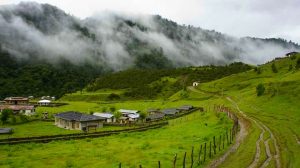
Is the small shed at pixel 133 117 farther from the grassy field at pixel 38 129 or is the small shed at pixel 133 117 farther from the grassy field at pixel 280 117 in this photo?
the grassy field at pixel 280 117

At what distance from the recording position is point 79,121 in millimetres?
109000

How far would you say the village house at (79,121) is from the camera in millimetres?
110312

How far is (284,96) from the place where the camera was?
104250 mm

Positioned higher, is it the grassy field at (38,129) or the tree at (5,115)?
the tree at (5,115)

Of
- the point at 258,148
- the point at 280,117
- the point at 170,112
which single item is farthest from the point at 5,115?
the point at 258,148

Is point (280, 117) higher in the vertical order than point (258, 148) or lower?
higher

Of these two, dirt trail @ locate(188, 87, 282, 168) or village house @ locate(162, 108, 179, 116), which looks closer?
dirt trail @ locate(188, 87, 282, 168)

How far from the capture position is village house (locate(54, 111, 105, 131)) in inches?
4343

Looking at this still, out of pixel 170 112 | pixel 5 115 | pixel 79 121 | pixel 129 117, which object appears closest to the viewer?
pixel 79 121

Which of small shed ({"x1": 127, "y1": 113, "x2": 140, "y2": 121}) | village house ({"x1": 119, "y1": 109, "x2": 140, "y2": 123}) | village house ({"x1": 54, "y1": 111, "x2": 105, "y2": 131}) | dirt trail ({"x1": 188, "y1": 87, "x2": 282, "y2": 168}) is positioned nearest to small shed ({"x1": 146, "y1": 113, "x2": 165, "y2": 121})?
small shed ({"x1": 127, "y1": 113, "x2": 140, "y2": 121})

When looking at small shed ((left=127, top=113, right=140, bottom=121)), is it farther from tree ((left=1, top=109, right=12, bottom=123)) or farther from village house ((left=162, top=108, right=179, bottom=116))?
tree ((left=1, top=109, right=12, bottom=123))

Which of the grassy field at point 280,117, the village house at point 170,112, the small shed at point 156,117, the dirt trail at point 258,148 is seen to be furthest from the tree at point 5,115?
the dirt trail at point 258,148

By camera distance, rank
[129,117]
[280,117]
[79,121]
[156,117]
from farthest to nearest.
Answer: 1. [129,117]
2. [156,117]
3. [79,121]
4. [280,117]

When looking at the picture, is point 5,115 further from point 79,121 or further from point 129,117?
point 129,117
